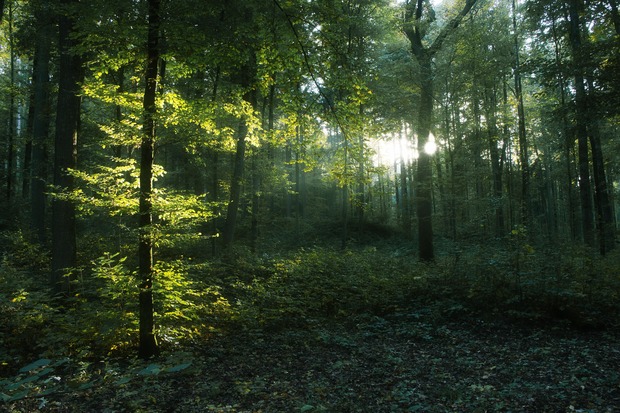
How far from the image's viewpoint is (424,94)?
13703 millimetres

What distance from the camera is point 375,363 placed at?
6.31 m

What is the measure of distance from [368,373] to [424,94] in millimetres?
11013

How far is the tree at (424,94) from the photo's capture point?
13.3 meters

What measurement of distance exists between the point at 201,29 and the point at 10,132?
2242cm

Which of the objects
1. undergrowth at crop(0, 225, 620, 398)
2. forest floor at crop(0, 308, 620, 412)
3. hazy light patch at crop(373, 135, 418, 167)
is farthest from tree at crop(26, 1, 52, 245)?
hazy light patch at crop(373, 135, 418, 167)

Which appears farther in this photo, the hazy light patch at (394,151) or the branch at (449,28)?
the hazy light patch at (394,151)

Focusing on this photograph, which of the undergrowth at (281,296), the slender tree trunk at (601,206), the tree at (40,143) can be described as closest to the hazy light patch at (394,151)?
the slender tree trunk at (601,206)

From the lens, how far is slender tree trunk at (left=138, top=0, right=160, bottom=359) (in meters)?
5.79

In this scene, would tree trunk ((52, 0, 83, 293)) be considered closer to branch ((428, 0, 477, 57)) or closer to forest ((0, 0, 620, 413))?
forest ((0, 0, 620, 413))

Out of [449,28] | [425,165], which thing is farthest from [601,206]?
[449,28]

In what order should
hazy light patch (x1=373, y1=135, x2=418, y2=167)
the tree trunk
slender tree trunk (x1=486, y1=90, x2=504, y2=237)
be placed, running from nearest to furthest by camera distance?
the tree trunk
slender tree trunk (x1=486, y1=90, x2=504, y2=237)
hazy light patch (x1=373, y1=135, x2=418, y2=167)

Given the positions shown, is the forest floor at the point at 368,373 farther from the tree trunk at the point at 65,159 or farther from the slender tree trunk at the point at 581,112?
the slender tree trunk at the point at 581,112

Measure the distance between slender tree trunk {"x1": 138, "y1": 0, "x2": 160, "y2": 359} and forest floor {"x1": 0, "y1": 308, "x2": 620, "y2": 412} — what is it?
0.50 metres

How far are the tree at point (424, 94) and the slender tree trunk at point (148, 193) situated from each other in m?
9.78
